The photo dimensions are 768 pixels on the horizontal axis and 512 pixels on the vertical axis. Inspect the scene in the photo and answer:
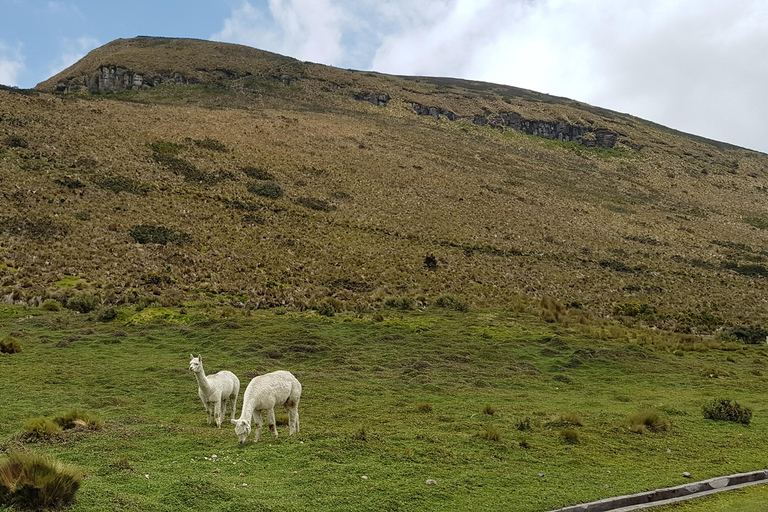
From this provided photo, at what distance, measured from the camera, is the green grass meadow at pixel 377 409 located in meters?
8.79

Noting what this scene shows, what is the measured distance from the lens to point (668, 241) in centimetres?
6300

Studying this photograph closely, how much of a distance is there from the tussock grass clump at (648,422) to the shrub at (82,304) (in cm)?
2555

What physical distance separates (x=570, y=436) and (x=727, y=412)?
5892 millimetres

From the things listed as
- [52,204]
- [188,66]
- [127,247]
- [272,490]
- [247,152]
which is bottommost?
[272,490]

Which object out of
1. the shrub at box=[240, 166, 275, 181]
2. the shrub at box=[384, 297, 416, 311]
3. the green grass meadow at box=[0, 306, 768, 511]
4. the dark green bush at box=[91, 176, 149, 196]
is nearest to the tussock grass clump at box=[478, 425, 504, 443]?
the green grass meadow at box=[0, 306, 768, 511]

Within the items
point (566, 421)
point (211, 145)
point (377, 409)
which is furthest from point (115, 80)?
point (566, 421)

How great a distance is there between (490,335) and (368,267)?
14943mm

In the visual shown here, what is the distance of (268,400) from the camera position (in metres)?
11.1

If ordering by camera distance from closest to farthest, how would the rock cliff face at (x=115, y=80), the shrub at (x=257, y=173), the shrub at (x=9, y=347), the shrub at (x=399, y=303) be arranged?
1. the shrub at (x=9, y=347)
2. the shrub at (x=399, y=303)
3. the shrub at (x=257, y=173)
4. the rock cliff face at (x=115, y=80)

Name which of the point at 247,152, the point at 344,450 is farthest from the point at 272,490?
the point at 247,152

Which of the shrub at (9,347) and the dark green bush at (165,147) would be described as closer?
the shrub at (9,347)

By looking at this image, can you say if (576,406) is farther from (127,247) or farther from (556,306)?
(127,247)

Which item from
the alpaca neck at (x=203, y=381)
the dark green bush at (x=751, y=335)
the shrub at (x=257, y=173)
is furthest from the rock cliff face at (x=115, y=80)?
the alpaca neck at (x=203, y=381)

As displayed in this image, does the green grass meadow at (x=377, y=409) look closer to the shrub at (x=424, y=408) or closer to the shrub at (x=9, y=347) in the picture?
the shrub at (x=424, y=408)
